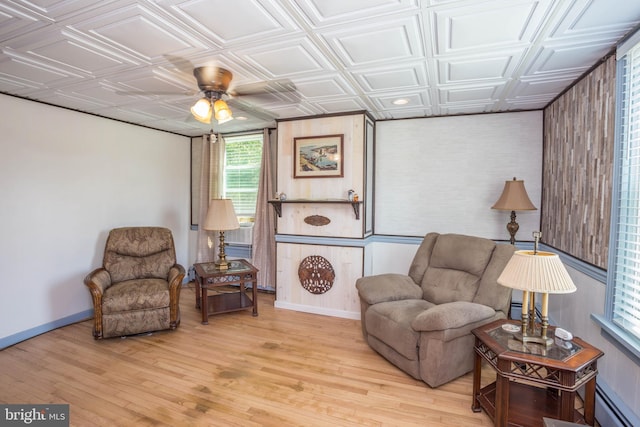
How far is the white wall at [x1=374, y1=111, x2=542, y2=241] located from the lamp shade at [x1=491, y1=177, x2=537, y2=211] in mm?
405

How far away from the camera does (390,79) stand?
2.75 m

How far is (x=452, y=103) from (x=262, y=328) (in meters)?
3.17

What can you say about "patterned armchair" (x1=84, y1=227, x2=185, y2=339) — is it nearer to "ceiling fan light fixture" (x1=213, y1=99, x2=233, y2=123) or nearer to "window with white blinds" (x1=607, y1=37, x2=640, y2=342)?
"ceiling fan light fixture" (x1=213, y1=99, x2=233, y2=123)

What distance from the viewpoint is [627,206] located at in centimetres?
193

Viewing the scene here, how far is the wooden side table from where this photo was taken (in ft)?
5.65

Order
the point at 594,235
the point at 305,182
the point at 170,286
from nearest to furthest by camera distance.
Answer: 1. the point at 594,235
2. the point at 170,286
3. the point at 305,182

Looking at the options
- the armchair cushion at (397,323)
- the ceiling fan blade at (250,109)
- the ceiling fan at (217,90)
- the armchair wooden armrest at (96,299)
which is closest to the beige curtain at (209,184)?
the ceiling fan blade at (250,109)

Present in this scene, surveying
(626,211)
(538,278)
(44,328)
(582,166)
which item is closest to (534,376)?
(538,278)

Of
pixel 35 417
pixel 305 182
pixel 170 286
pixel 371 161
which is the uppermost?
pixel 371 161

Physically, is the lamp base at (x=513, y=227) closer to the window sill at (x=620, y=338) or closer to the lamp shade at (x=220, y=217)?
the window sill at (x=620, y=338)

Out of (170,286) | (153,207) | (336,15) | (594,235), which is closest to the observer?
(336,15)

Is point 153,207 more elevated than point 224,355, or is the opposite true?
point 153,207

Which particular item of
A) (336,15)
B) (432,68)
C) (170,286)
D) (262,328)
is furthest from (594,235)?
(170,286)

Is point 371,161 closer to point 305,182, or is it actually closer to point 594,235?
point 305,182
